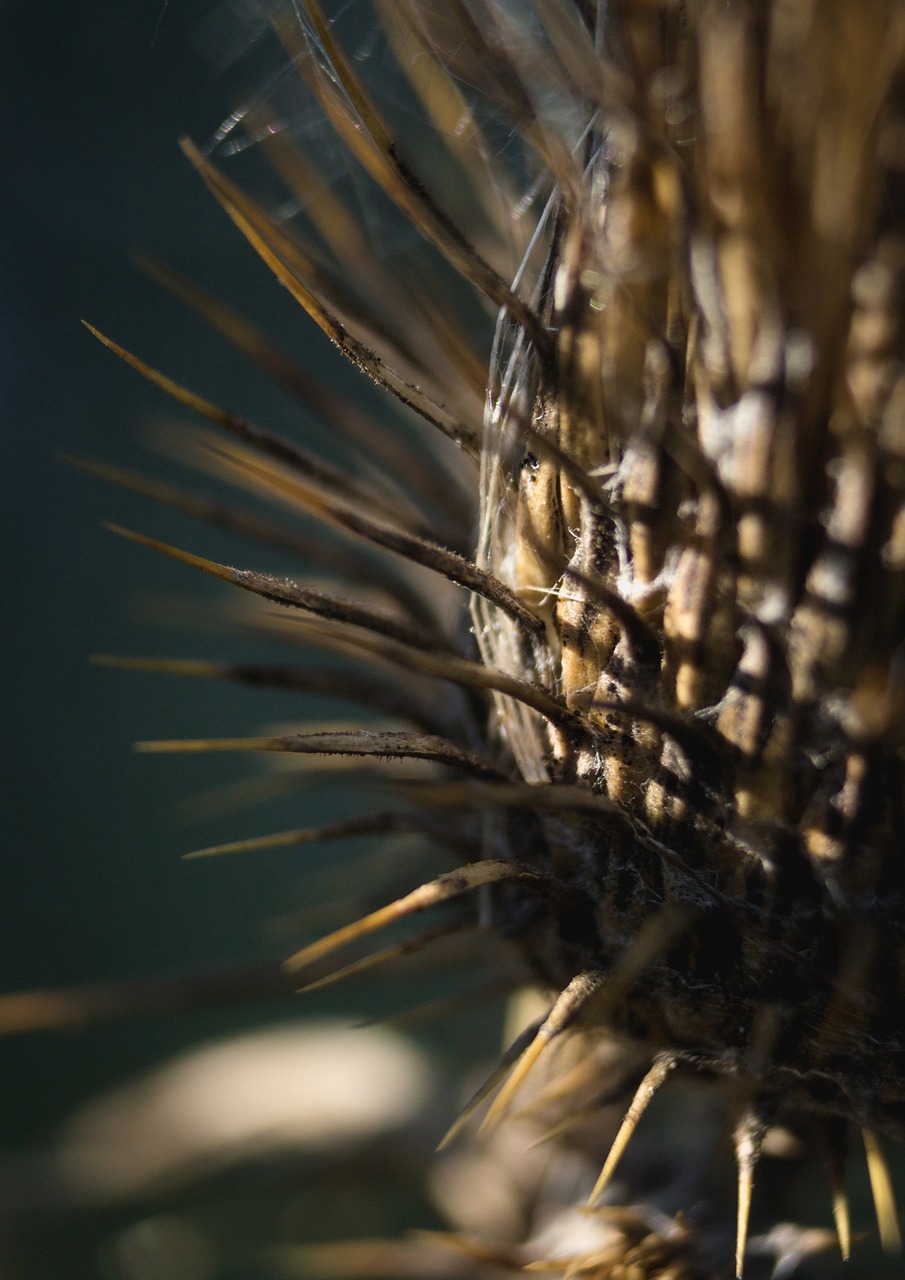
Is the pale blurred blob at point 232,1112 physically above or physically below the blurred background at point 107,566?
below

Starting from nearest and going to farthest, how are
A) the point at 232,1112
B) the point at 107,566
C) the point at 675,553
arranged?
the point at 675,553 → the point at 232,1112 → the point at 107,566

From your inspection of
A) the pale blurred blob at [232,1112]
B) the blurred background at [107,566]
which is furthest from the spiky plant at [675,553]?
the blurred background at [107,566]

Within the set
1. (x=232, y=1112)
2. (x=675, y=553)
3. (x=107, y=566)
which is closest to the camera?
(x=675, y=553)

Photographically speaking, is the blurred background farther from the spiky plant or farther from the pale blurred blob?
the spiky plant

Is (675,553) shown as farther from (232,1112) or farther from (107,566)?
(107,566)

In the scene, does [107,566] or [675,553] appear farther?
[107,566]

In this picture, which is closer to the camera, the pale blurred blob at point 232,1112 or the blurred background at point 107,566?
the pale blurred blob at point 232,1112

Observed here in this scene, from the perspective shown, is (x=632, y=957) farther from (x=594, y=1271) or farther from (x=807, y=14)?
(x=807, y=14)

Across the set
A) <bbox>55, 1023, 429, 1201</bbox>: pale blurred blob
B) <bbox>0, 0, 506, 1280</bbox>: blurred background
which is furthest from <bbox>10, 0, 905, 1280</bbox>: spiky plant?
<bbox>0, 0, 506, 1280</bbox>: blurred background

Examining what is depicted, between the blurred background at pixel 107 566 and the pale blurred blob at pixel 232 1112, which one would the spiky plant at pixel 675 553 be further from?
the blurred background at pixel 107 566

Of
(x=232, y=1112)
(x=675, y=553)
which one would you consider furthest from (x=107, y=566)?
(x=675, y=553)

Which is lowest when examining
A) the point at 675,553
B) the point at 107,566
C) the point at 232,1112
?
the point at 232,1112
